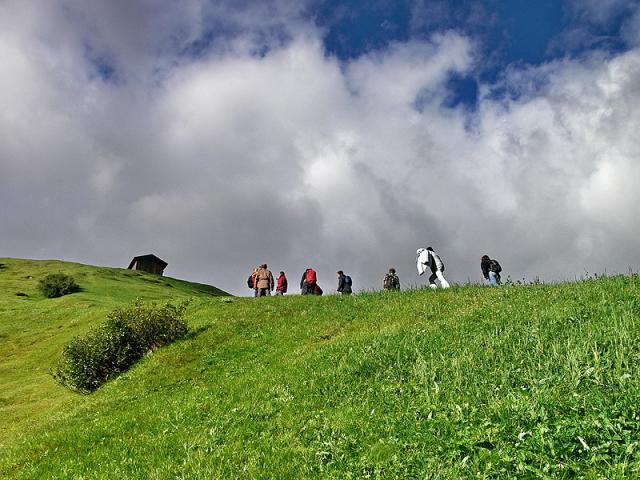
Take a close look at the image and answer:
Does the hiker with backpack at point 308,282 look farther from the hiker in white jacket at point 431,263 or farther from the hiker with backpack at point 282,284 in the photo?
the hiker in white jacket at point 431,263

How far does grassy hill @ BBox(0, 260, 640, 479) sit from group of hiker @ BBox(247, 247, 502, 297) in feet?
24.0

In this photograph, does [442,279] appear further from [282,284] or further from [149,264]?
[149,264]

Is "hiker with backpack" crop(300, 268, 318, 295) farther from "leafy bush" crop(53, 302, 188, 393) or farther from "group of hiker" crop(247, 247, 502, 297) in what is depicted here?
"leafy bush" crop(53, 302, 188, 393)

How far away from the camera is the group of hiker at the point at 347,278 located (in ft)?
108

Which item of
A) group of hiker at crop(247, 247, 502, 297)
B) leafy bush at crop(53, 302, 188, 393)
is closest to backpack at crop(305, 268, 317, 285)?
group of hiker at crop(247, 247, 502, 297)

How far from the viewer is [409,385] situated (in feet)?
42.3

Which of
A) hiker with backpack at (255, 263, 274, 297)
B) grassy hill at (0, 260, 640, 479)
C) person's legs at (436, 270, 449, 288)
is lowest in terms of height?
grassy hill at (0, 260, 640, 479)

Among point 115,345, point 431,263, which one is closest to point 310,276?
point 431,263

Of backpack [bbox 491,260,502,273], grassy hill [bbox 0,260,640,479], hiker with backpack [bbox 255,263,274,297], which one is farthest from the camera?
hiker with backpack [bbox 255,263,274,297]

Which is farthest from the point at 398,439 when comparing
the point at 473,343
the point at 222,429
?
the point at 473,343

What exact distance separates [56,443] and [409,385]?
9.71 meters

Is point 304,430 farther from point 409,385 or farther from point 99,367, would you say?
point 99,367

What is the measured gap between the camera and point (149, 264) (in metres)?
132

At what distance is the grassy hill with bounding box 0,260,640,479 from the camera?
8258 mm
